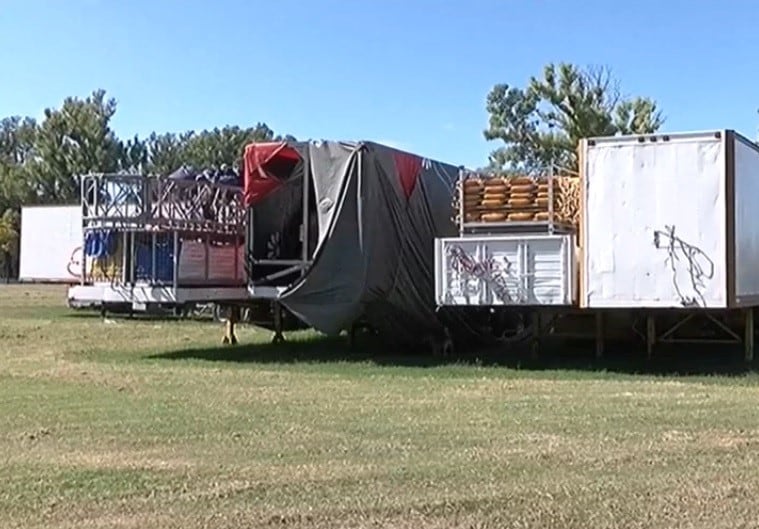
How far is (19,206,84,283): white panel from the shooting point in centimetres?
3294

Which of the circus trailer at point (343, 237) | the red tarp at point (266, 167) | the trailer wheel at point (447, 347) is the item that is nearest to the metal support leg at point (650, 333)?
the trailer wheel at point (447, 347)

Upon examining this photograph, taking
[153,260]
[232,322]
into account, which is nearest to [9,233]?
[232,322]

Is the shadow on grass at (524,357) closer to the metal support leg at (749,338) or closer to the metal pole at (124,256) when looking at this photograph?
the metal support leg at (749,338)

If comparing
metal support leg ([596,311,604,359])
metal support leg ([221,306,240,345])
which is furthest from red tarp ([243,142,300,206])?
metal support leg ([596,311,604,359])

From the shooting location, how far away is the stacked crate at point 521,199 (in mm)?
16188

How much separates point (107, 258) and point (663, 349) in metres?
9.40

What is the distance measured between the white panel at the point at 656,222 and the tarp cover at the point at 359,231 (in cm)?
377

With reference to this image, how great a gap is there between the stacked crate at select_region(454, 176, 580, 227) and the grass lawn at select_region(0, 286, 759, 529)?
7.80 ft

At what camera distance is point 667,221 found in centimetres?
1501

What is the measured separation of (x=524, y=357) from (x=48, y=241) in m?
20.7

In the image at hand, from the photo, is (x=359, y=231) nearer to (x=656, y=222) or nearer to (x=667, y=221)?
(x=656, y=222)

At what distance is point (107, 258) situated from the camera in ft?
55.7

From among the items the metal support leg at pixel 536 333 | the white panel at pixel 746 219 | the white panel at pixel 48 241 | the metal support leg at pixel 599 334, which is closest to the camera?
the white panel at pixel 746 219

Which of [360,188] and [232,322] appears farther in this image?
[232,322]
